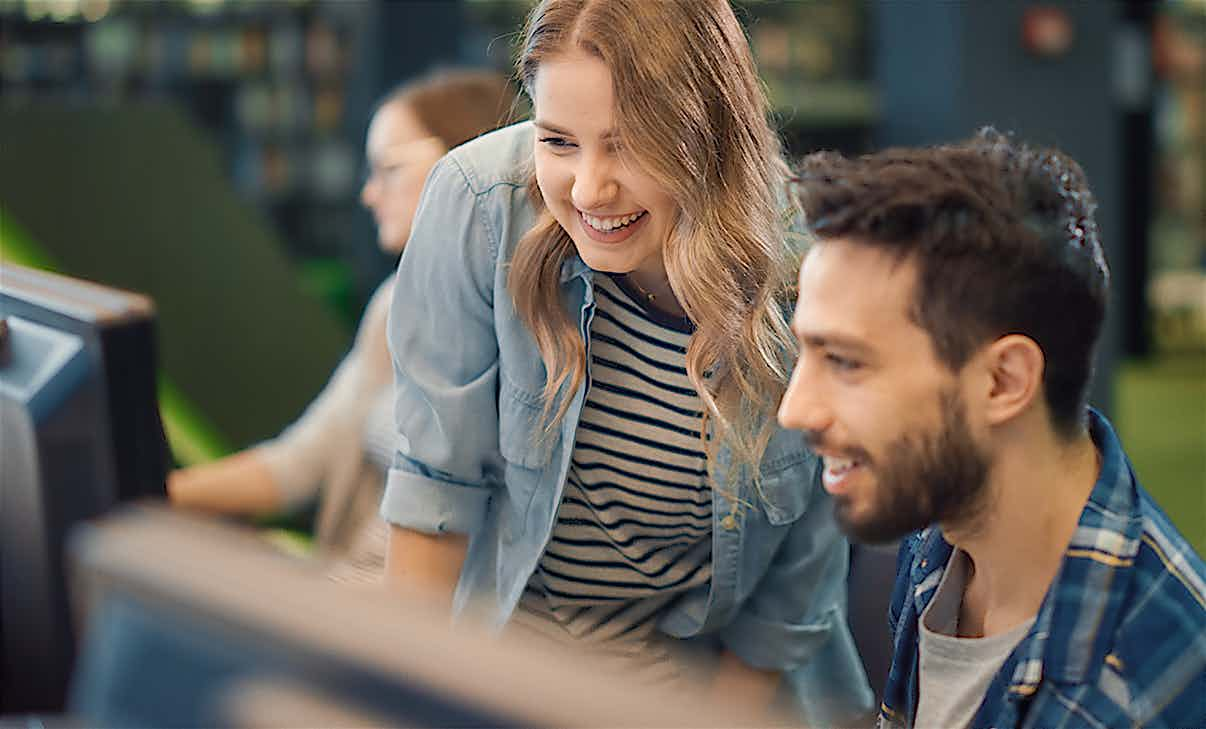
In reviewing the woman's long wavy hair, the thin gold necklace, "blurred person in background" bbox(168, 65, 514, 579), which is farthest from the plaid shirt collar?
"blurred person in background" bbox(168, 65, 514, 579)

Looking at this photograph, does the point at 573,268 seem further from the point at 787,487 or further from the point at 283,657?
the point at 283,657

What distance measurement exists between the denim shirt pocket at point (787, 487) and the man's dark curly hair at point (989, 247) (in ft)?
1.45

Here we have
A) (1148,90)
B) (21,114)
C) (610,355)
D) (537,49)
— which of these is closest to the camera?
(537,49)

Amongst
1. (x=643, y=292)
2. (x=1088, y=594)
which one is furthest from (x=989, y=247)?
(x=643, y=292)

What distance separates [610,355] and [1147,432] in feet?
17.4

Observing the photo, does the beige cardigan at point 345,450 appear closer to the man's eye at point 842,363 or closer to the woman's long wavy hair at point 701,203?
the woman's long wavy hair at point 701,203

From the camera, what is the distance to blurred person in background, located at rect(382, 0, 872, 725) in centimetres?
135

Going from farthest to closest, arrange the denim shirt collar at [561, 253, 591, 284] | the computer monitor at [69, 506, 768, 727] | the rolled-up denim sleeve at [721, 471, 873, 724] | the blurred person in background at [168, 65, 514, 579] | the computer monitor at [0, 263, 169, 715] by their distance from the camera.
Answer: the blurred person in background at [168, 65, 514, 579], the rolled-up denim sleeve at [721, 471, 873, 724], the denim shirt collar at [561, 253, 591, 284], the computer monitor at [0, 263, 169, 715], the computer monitor at [69, 506, 768, 727]

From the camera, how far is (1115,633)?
104 centimetres

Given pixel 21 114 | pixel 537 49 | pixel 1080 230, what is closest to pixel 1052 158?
pixel 1080 230

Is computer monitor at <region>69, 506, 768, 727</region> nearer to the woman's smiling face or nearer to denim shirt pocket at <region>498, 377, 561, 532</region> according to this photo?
the woman's smiling face

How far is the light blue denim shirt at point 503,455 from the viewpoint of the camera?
1483mm

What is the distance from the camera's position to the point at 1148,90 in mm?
8383

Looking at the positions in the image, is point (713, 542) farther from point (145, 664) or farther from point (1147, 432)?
point (1147, 432)
